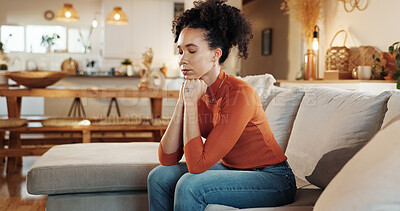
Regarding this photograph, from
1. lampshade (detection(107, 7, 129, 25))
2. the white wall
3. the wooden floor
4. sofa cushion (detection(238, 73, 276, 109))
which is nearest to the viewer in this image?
sofa cushion (detection(238, 73, 276, 109))

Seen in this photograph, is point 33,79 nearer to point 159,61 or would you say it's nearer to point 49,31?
point 159,61

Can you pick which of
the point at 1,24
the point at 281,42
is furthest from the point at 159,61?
the point at 1,24

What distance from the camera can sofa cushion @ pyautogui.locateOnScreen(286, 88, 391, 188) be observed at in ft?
5.19

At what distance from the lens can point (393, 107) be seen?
1.43m

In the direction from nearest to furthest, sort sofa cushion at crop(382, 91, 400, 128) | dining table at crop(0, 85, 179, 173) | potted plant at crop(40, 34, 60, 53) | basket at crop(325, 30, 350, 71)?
sofa cushion at crop(382, 91, 400, 128), dining table at crop(0, 85, 179, 173), basket at crop(325, 30, 350, 71), potted plant at crop(40, 34, 60, 53)

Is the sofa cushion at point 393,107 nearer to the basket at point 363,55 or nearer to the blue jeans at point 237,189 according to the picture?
the blue jeans at point 237,189

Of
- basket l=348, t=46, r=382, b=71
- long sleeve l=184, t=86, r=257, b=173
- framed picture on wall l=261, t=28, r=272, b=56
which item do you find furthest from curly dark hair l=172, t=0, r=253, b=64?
framed picture on wall l=261, t=28, r=272, b=56

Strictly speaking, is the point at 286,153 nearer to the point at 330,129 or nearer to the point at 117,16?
the point at 330,129

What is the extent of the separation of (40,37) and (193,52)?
→ 843 centimetres

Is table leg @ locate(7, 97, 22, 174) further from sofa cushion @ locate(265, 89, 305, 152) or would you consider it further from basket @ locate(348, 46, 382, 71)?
basket @ locate(348, 46, 382, 71)

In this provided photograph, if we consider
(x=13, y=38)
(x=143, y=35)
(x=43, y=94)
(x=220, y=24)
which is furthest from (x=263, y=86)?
(x=13, y=38)

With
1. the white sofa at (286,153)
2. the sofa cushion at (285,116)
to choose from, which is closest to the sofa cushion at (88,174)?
the white sofa at (286,153)

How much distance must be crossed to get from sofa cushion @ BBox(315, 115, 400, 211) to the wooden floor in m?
2.45

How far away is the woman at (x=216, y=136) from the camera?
1451mm
